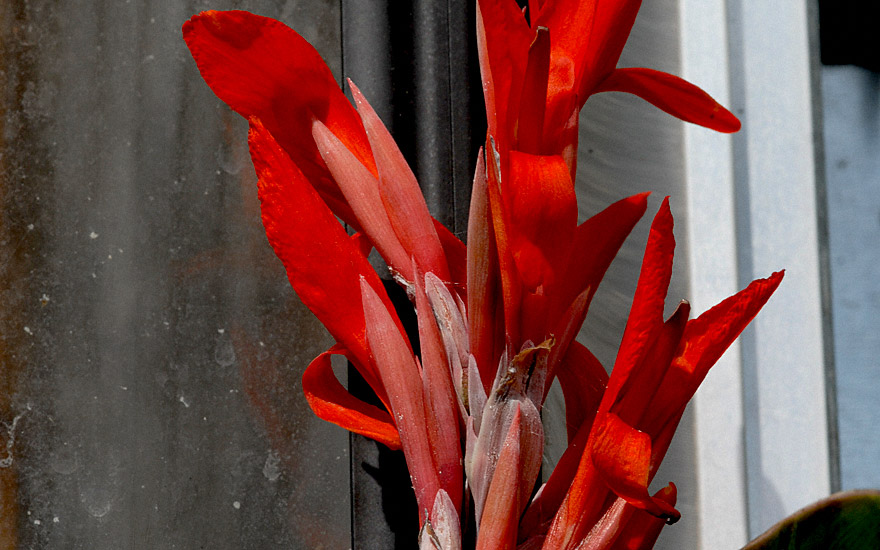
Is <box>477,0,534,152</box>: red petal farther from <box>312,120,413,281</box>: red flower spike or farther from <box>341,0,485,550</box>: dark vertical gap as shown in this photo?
<box>341,0,485,550</box>: dark vertical gap

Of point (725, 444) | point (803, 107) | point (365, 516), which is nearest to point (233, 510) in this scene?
point (365, 516)

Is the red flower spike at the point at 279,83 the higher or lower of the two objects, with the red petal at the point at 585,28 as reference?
lower

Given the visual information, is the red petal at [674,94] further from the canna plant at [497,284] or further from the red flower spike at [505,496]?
the red flower spike at [505,496]

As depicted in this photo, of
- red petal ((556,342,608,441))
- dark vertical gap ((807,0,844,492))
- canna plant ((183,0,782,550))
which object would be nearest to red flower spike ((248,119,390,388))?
canna plant ((183,0,782,550))

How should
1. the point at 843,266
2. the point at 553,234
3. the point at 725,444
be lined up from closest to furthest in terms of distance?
the point at 553,234, the point at 725,444, the point at 843,266

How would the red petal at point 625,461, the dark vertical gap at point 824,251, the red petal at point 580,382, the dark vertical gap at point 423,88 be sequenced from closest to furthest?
the red petal at point 625,461
the red petal at point 580,382
the dark vertical gap at point 423,88
the dark vertical gap at point 824,251

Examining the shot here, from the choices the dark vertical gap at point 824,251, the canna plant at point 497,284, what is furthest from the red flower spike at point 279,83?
the dark vertical gap at point 824,251

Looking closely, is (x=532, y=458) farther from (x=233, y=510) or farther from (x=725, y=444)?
(x=725, y=444)

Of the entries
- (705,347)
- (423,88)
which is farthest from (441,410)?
(423,88)
